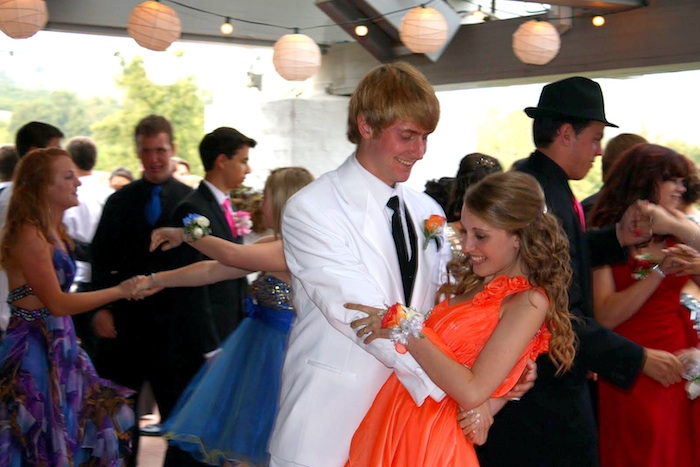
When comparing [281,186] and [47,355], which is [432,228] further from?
[47,355]

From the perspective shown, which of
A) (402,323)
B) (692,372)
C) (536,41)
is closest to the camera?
(402,323)

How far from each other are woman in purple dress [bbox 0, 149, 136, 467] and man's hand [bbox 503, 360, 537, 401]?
204cm

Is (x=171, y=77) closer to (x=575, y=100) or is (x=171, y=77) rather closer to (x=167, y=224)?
(x=167, y=224)

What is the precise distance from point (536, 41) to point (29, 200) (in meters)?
4.70

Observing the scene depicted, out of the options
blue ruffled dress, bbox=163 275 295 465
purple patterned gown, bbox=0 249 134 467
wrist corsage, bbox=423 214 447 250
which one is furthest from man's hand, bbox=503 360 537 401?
purple patterned gown, bbox=0 249 134 467

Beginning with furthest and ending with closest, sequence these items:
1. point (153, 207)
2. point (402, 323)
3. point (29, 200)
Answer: point (153, 207), point (29, 200), point (402, 323)

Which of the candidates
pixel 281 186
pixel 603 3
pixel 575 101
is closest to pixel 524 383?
pixel 575 101

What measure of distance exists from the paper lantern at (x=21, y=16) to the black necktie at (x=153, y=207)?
2501mm

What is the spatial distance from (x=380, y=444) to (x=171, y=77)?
26.5ft

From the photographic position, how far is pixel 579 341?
2523 mm

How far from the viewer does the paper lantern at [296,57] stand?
7680 millimetres

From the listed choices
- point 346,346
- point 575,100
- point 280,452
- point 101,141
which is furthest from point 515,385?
point 101,141

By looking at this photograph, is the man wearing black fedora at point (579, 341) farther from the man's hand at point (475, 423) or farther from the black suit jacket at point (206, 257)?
the black suit jacket at point (206, 257)

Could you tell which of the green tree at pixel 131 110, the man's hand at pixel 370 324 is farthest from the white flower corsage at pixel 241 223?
the green tree at pixel 131 110
